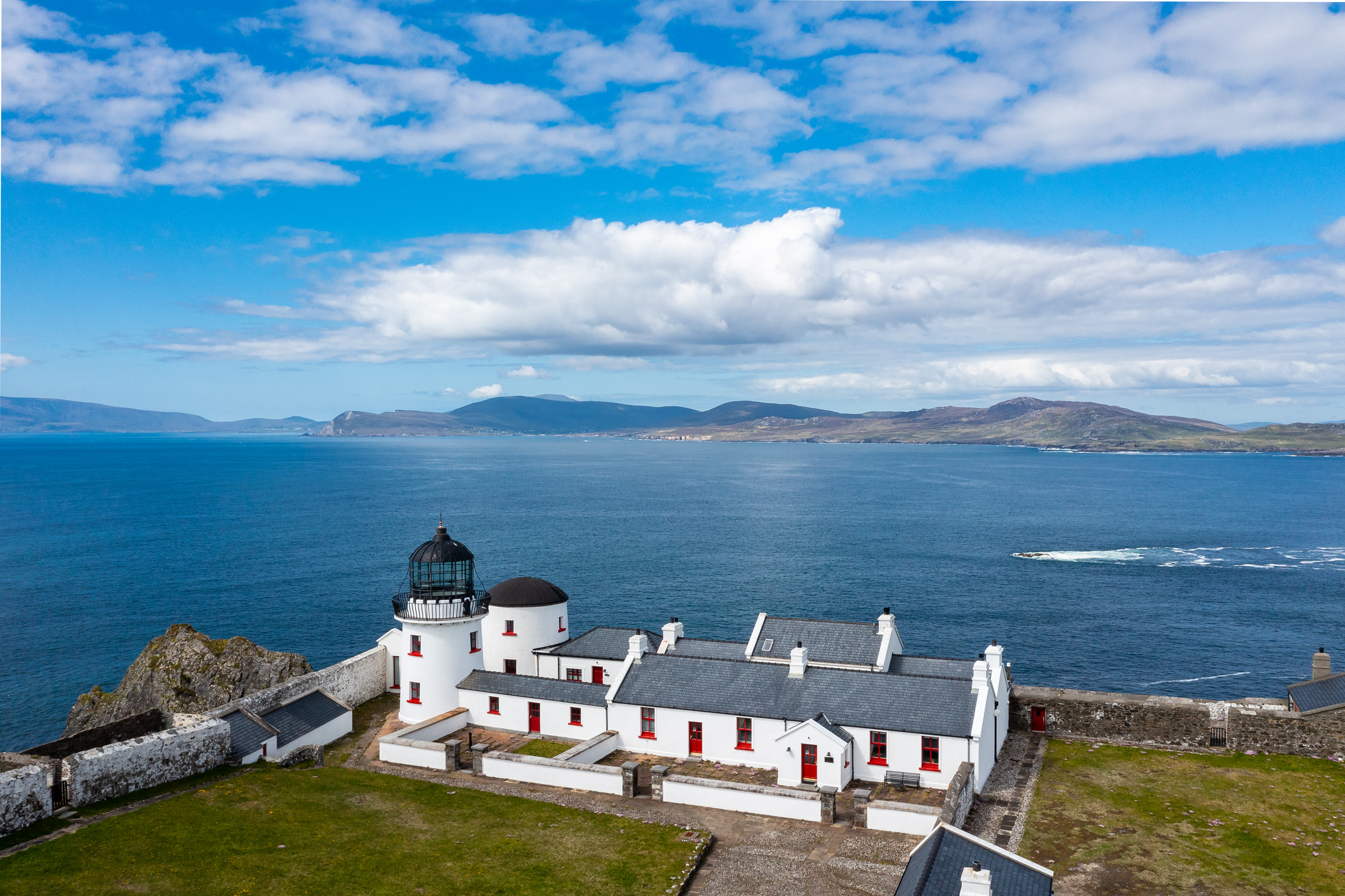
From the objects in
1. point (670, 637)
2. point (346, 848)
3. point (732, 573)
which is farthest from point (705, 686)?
point (732, 573)

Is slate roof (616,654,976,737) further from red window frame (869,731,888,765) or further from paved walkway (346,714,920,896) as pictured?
paved walkway (346,714,920,896)

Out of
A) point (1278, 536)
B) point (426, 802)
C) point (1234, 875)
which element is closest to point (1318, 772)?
point (1234, 875)

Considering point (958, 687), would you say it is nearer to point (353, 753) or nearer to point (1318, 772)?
point (1318, 772)

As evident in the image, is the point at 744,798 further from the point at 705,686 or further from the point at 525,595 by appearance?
the point at 525,595

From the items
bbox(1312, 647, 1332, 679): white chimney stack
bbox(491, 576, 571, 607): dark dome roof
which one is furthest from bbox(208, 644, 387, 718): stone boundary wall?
bbox(1312, 647, 1332, 679): white chimney stack

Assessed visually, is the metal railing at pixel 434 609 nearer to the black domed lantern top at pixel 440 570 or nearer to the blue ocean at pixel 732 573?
the black domed lantern top at pixel 440 570
